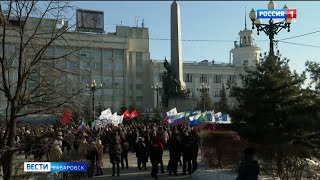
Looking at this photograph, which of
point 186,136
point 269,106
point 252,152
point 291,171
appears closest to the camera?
point 252,152

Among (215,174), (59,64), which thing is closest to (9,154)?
(59,64)

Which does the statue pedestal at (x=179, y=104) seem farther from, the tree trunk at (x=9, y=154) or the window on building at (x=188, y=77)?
the window on building at (x=188, y=77)

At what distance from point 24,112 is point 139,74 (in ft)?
326

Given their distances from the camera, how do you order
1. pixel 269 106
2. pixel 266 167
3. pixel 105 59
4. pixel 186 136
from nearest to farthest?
pixel 266 167
pixel 269 106
pixel 186 136
pixel 105 59

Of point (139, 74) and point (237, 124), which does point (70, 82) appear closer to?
point (237, 124)

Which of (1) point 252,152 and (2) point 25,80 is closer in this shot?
(2) point 25,80

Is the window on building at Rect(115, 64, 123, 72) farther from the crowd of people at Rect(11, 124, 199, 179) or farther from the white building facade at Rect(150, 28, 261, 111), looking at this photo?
the crowd of people at Rect(11, 124, 199, 179)

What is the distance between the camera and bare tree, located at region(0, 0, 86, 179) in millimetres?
8500

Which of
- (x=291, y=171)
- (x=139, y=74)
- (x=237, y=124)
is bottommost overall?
(x=291, y=171)

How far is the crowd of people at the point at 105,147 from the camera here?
29.5ft

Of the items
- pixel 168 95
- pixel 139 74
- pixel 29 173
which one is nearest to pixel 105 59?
pixel 139 74

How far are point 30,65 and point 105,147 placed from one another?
13169 millimetres

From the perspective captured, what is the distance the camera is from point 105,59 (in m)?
104

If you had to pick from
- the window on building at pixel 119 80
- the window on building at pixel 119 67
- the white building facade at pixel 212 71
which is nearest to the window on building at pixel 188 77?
the white building facade at pixel 212 71
